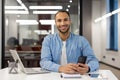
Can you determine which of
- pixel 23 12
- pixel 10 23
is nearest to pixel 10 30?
pixel 10 23

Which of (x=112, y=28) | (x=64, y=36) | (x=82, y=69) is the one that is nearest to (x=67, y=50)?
(x=64, y=36)

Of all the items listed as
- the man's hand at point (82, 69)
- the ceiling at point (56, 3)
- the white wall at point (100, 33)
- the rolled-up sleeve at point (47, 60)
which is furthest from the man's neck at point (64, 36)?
the white wall at point (100, 33)

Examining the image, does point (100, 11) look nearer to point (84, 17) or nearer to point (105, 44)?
point (105, 44)

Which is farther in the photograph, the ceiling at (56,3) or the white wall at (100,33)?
the white wall at (100,33)

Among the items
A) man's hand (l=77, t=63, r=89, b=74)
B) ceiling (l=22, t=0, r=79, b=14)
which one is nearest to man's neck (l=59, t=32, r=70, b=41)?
man's hand (l=77, t=63, r=89, b=74)

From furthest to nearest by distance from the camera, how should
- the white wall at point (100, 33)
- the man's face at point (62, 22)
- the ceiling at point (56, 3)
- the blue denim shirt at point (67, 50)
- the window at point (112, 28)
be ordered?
the white wall at point (100, 33) < the window at point (112, 28) < the ceiling at point (56, 3) < the man's face at point (62, 22) < the blue denim shirt at point (67, 50)

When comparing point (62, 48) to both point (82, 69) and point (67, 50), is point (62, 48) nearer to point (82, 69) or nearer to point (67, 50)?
point (67, 50)

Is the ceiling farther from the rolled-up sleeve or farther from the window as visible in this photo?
the window

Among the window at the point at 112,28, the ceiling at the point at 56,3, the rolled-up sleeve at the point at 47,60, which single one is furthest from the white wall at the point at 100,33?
the rolled-up sleeve at the point at 47,60

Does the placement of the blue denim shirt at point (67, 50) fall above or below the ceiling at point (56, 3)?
below

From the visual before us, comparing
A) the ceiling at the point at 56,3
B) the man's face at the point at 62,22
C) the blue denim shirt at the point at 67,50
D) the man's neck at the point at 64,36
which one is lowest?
the blue denim shirt at the point at 67,50

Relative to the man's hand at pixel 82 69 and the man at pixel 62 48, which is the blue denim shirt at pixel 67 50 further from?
the man's hand at pixel 82 69

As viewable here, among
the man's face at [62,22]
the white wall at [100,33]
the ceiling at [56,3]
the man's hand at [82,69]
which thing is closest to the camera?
the man's hand at [82,69]

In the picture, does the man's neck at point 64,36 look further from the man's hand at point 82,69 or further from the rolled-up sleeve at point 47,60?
the man's hand at point 82,69
